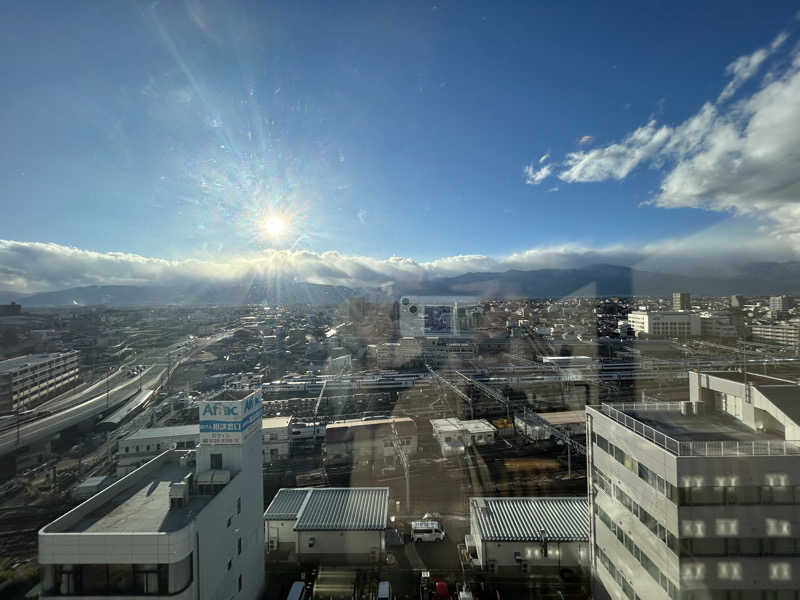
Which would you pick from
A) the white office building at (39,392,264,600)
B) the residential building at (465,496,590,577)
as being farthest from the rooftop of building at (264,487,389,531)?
the residential building at (465,496,590,577)

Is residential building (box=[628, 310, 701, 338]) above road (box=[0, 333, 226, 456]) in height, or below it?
above

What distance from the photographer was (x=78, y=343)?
1255cm

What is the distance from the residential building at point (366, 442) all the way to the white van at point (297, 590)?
3047 mm

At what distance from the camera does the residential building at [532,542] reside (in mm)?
3438

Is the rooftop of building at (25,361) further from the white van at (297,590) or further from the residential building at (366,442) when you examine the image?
the white van at (297,590)

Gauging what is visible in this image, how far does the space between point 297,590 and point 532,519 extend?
2285 millimetres

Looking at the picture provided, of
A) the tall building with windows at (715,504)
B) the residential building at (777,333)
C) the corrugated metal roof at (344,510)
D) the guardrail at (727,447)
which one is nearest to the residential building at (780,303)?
the residential building at (777,333)

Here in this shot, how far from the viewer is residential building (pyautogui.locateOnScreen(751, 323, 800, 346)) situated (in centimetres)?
1238

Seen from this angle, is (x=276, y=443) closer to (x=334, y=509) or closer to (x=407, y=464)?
(x=407, y=464)

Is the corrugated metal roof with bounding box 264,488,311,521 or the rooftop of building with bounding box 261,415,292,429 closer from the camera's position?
the corrugated metal roof with bounding box 264,488,311,521

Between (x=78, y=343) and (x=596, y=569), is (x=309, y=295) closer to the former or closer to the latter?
(x=78, y=343)

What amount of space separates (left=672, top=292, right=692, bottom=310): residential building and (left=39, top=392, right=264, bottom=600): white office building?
19596 millimetres

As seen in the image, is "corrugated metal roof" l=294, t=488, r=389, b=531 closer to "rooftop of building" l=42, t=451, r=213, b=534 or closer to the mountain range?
"rooftop of building" l=42, t=451, r=213, b=534

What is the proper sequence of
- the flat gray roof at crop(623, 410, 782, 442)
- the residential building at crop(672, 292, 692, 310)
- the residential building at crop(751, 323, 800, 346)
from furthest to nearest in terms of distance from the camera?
the residential building at crop(672, 292, 692, 310)
the residential building at crop(751, 323, 800, 346)
the flat gray roof at crop(623, 410, 782, 442)
